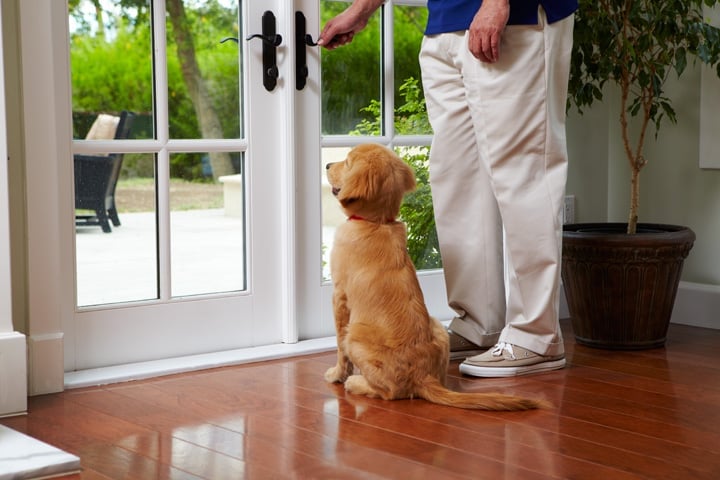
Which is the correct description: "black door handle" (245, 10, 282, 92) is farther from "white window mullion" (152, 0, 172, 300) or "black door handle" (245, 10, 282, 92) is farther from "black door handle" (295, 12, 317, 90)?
"white window mullion" (152, 0, 172, 300)

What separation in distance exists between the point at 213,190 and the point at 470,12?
91 cm

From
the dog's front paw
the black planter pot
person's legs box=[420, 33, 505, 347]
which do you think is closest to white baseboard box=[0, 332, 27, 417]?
the dog's front paw

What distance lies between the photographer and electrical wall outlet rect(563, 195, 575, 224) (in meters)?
3.79

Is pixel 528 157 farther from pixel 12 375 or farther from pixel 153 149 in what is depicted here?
pixel 12 375

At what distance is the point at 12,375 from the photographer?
245 centimetres

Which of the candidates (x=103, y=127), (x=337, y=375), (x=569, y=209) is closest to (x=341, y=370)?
(x=337, y=375)

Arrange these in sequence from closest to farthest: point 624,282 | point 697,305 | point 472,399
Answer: point 472,399
point 624,282
point 697,305

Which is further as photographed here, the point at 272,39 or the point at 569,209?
the point at 569,209

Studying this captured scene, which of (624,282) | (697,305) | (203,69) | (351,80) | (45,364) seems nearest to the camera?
(45,364)

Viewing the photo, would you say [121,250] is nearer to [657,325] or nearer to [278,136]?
[278,136]

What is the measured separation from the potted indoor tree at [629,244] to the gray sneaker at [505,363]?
42 centimetres

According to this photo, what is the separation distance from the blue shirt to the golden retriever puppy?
523 mm

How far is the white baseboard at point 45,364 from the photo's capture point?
2.60m

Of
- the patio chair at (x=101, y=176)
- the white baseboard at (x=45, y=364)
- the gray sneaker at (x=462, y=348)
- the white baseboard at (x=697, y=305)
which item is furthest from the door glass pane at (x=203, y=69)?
the white baseboard at (x=697, y=305)
